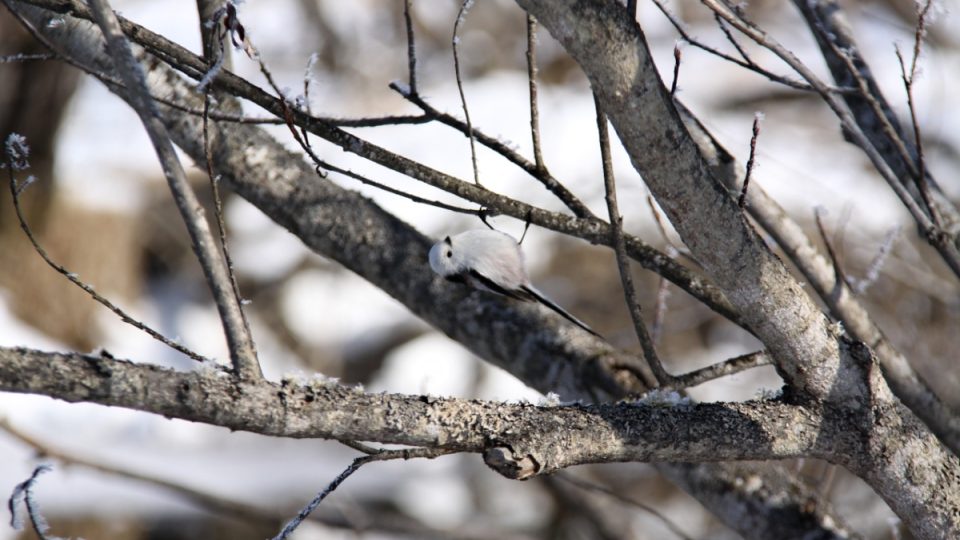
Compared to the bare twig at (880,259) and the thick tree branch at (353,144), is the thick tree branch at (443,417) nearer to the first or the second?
the thick tree branch at (353,144)

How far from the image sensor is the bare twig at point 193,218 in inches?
32.2

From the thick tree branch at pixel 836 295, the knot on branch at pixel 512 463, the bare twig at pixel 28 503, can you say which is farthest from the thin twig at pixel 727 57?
the bare twig at pixel 28 503

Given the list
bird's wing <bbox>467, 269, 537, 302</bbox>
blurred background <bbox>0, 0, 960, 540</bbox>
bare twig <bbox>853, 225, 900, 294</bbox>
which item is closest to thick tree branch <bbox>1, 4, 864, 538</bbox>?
bird's wing <bbox>467, 269, 537, 302</bbox>

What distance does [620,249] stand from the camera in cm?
110

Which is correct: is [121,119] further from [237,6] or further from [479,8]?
[237,6]

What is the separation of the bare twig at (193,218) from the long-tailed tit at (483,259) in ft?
1.47

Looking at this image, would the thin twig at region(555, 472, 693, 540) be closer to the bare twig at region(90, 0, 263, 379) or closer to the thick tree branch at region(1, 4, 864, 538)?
the thick tree branch at region(1, 4, 864, 538)

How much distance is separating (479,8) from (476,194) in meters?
6.12

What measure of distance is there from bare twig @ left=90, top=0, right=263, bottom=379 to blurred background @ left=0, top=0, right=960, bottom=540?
3.01m

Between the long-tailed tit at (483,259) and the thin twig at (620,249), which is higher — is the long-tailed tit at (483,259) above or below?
above

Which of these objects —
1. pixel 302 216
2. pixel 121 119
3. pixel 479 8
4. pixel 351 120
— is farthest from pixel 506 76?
pixel 351 120

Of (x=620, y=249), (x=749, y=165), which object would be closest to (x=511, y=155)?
(x=620, y=249)

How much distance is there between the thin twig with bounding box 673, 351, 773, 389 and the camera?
118 centimetres

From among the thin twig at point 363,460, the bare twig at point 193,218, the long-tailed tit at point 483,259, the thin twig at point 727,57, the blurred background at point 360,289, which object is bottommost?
the thin twig at point 363,460
